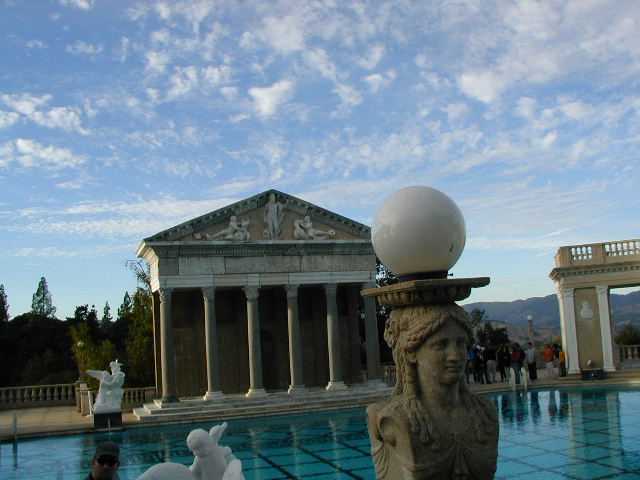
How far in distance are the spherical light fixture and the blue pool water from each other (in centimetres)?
786

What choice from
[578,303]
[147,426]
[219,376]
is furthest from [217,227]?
[578,303]

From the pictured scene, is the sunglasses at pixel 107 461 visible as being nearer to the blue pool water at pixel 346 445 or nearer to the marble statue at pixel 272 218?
the blue pool water at pixel 346 445

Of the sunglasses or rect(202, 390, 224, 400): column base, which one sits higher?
the sunglasses

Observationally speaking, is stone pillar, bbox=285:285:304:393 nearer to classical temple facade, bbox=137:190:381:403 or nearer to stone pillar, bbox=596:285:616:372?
classical temple facade, bbox=137:190:381:403

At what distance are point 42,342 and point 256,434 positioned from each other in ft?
96.1

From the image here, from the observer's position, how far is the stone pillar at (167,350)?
24047mm

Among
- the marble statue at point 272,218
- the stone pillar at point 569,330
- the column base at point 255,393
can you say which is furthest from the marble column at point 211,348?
the stone pillar at point 569,330

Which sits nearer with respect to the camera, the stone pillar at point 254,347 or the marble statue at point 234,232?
the stone pillar at point 254,347

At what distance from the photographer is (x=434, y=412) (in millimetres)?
4035

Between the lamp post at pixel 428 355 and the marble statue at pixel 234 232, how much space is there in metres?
21.3

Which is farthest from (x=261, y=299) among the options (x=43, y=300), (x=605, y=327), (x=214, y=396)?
(x=43, y=300)

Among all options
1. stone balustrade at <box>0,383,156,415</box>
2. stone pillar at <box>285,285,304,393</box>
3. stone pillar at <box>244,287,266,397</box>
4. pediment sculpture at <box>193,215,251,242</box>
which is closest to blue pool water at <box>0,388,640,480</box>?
stone pillar at <box>244,287,266,397</box>

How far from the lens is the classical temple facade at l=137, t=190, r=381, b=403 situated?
24844 mm

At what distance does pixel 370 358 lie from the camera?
88.7 ft
